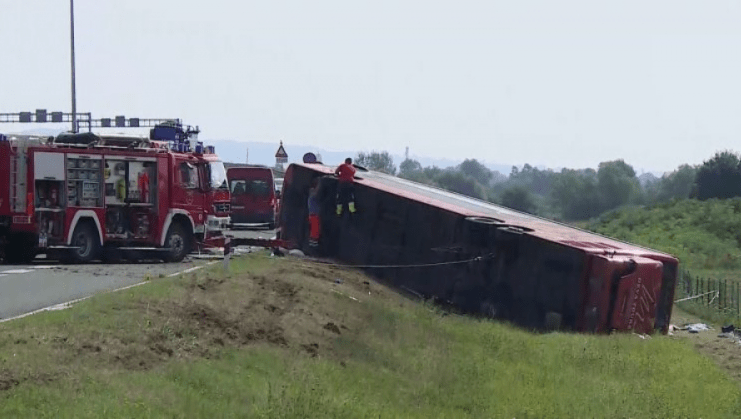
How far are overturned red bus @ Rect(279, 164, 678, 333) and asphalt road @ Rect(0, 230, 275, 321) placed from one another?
13.0 ft

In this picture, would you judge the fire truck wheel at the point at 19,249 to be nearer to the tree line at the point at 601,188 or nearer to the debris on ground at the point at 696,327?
the debris on ground at the point at 696,327

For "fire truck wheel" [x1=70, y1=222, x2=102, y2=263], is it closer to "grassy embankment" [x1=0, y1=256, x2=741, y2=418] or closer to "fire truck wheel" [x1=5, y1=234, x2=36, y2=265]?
"fire truck wheel" [x1=5, y1=234, x2=36, y2=265]

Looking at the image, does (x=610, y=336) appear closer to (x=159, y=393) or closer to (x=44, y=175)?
(x=159, y=393)

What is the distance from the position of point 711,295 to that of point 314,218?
10829 mm

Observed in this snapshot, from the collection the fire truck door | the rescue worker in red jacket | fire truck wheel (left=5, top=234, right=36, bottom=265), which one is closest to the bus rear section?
the fire truck door

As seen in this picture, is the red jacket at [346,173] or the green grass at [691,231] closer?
the red jacket at [346,173]

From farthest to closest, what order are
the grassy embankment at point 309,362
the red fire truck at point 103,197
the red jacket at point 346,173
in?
the red fire truck at point 103,197 → the red jacket at point 346,173 → the grassy embankment at point 309,362

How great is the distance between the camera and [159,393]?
9578 mm

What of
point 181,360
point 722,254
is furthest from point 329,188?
point 722,254

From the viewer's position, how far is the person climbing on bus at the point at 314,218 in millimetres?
24797

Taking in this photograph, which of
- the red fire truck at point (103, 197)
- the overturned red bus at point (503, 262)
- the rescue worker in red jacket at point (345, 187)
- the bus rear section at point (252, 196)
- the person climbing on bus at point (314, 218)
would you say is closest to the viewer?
the overturned red bus at point (503, 262)

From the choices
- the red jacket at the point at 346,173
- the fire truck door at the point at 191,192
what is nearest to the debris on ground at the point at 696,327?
the red jacket at the point at 346,173

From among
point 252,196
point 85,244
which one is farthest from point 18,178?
point 252,196

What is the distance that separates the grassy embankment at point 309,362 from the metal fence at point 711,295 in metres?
9.01
